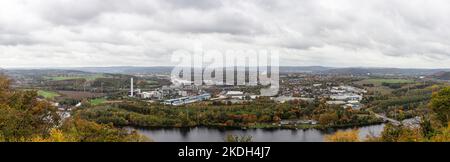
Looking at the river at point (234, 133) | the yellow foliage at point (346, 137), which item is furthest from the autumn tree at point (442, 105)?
the river at point (234, 133)

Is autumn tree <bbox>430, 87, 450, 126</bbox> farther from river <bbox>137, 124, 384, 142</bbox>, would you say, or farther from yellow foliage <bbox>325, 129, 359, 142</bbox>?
river <bbox>137, 124, 384, 142</bbox>

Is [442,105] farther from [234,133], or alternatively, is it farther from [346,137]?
[234,133]

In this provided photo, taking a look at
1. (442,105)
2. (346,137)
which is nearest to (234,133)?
(346,137)

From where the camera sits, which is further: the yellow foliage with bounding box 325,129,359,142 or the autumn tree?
the autumn tree

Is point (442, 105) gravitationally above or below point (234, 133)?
above

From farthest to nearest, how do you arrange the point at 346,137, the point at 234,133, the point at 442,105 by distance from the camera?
the point at 234,133
the point at 442,105
the point at 346,137

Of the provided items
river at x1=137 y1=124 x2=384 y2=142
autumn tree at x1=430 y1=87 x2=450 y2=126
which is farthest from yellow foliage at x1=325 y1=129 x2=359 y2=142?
river at x1=137 y1=124 x2=384 y2=142

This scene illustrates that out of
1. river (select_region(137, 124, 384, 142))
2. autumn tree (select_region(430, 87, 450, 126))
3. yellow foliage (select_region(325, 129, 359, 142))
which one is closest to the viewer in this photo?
yellow foliage (select_region(325, 129, 359, 142))
